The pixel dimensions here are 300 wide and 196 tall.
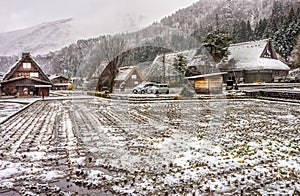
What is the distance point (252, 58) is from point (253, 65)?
83.0 inches

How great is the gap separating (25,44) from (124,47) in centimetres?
1277

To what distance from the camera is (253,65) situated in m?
44.1

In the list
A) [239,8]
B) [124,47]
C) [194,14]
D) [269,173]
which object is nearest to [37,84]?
[124,47]

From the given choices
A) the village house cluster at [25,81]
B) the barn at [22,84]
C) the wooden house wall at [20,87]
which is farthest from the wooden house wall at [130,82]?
the wooden house wall at [20,87]

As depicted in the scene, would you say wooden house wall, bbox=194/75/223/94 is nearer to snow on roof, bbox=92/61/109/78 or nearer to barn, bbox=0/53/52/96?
snow on roof, bbox=92/61/109/78

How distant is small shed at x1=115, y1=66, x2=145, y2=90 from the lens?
53.1 metres

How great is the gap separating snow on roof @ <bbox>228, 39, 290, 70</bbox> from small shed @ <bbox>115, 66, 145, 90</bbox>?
19309mm

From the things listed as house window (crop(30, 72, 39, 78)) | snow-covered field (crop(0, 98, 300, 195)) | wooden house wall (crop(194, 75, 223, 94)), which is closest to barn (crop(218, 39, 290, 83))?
wooden house wall (crop(194, 75, 223, 94))

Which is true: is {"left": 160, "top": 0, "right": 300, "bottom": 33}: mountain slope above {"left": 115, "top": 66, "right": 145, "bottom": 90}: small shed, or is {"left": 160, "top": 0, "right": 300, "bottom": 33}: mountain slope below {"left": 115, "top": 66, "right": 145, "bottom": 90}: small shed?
above

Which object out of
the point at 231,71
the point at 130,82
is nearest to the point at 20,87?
the point at 130,82

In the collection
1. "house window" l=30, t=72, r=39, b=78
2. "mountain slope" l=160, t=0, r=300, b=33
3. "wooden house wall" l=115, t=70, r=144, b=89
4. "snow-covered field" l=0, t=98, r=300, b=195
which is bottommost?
"snow-covered field" l=0, t=98, r=300, b=195

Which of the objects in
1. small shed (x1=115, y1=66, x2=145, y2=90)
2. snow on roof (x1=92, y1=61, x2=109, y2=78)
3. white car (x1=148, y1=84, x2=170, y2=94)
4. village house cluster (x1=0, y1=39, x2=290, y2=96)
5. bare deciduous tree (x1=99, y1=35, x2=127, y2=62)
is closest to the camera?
white car (x1=148, y1=84, x2=170, y2=94)

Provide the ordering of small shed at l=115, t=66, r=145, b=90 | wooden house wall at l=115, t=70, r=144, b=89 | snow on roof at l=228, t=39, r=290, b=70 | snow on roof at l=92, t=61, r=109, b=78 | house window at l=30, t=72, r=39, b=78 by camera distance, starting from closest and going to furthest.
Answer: snow on roof at l=92, t=61, r=109, b=78, house window at l=30, t=72, r=39, b=78, snow on roof at l=228, t=39, r=290, b=70, small shed at l=115, t=66, r=145, b=90, wooden house wall at l=115, t=70, r=144, b=89

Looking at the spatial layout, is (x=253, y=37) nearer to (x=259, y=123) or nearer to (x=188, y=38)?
(x=188, y=38)
